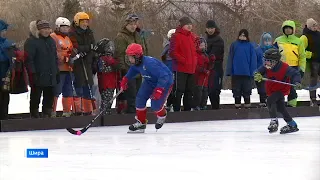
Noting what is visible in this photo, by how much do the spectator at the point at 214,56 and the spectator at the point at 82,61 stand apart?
7.58 feet

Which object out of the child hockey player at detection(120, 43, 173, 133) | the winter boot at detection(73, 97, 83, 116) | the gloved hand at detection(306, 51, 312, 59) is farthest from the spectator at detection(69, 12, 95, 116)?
the gloved hand at detection(306, 51, 312, 59)

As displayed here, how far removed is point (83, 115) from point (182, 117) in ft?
5.35

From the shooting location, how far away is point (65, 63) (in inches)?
514

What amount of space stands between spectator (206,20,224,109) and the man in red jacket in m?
0.70

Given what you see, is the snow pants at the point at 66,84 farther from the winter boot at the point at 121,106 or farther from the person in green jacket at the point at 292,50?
the person in green jacket at the point at 292,50

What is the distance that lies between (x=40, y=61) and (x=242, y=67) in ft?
12.1

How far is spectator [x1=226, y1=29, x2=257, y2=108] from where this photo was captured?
14.6m

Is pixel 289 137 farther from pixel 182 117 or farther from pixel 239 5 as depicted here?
pixel 239 5

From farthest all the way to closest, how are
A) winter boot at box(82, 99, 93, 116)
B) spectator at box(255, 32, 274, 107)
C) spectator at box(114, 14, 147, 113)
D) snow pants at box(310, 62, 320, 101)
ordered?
snow pants at box(310, 62, 320, 101) < spectator at box(255, 32, 274, 107) < spectator at box(114, 14, 147, 113) < winter boot at box(82, 99, 93, 116)

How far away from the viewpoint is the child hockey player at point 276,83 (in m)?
11.6

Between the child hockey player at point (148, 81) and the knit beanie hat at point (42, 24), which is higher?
the knit beanie hat at point (42, 24)

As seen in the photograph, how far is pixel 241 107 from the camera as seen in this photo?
14.9 metres

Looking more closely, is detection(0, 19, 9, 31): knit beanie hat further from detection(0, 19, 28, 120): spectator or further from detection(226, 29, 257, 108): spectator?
detection(226, 29, 257, 108): spectator

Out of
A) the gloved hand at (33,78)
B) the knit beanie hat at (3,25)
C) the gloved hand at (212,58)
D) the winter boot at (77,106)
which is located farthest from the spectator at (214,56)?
the knit beanie hat at (3,25)
